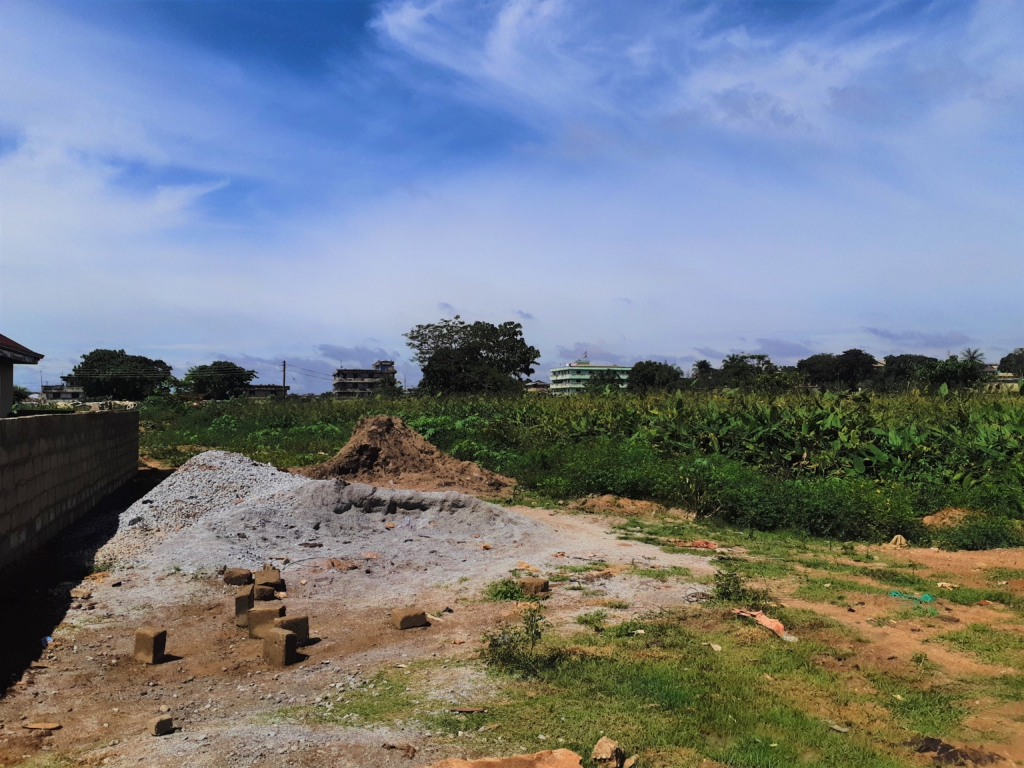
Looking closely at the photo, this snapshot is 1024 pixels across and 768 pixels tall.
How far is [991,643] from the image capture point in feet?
18.9

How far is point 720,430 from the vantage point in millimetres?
15258

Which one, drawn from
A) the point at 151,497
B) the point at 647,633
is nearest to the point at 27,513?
the point at 151,497

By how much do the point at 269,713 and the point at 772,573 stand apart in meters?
5.67

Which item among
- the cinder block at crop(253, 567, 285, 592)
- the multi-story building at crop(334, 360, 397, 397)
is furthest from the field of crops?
the multi-story building at crop(334, 360, 397, 397)

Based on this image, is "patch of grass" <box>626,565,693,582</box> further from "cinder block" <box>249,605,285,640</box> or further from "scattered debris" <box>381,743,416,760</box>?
"scattered debris" <box>381,743,416,760</box>

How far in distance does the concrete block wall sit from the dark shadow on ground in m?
0.15

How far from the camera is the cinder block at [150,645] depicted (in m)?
5.50

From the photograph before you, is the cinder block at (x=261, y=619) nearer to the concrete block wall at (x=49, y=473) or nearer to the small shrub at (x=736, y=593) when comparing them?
the concrete block wall at (x=49, y=473)

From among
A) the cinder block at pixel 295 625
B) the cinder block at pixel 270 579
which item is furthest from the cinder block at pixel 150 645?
the cinder block at pixel 270 579

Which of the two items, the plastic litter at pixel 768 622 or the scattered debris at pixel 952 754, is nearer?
the scattered debris at pixel 952 754

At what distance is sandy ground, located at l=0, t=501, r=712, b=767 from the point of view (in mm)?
3939

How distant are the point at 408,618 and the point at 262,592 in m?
1.86

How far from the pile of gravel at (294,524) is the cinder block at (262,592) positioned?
1374 mm

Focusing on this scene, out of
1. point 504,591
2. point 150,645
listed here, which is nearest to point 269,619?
point 150,645
